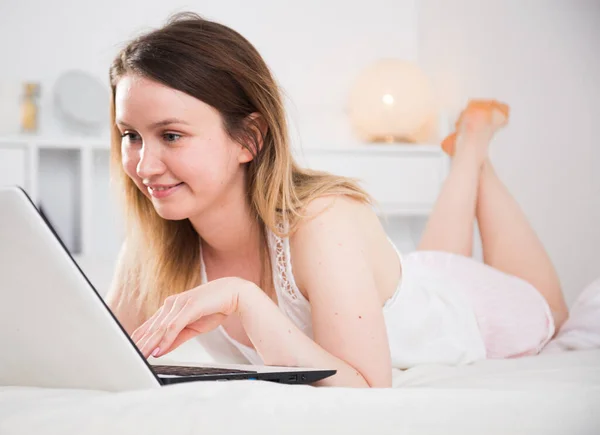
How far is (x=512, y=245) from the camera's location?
7.04 feet

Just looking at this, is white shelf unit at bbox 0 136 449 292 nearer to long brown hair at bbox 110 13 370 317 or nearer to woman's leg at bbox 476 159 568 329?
woman's leg at bbox 476 159 568 329

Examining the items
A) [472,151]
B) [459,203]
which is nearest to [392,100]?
[472,151]

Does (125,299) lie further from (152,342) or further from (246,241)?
(152,342)

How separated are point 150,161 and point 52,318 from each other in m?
0.49

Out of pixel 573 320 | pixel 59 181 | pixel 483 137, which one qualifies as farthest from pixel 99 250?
pixel 573 320

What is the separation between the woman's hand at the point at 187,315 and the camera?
0.94 m

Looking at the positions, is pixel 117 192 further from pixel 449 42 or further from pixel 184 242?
pixel 449 42

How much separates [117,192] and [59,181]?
1649 mm

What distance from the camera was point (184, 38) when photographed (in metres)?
1.22

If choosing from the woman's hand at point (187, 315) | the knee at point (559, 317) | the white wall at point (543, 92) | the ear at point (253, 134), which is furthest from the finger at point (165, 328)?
the white wall at point (543, 92)

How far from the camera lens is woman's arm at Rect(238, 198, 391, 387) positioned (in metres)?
1.03

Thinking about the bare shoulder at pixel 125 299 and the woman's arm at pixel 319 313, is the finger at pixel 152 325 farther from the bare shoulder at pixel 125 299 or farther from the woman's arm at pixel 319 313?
the bare shoulder at pixel 125 299

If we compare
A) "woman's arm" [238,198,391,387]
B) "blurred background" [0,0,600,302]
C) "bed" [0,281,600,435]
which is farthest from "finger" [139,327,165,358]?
"blurred background" [0,0,600,302]

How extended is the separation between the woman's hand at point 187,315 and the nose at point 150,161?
257mm
